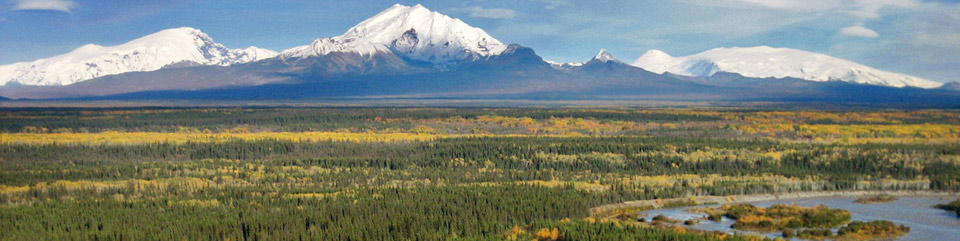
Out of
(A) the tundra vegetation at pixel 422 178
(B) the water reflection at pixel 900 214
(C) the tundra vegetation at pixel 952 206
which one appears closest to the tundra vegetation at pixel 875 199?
(B) the water reflection at pixel 900 214

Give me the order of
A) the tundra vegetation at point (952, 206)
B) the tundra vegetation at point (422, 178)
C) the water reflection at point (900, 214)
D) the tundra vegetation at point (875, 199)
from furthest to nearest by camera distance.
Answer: the tundra vegetation at point (875, 199) < the tundra vegetation at point (952, 206) < the water reflection at point (900, 214) < the tundra vegetation at point (422, 178)

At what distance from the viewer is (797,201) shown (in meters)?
67.7

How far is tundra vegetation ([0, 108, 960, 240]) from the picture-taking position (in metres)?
50.7

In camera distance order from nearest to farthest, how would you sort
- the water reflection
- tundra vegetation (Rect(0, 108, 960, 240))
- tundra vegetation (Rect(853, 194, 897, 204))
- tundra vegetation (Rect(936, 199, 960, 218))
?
tundra vegetation (Rect(0, 108, 960, 240))
the water reflection
tundra vegetation (Rect(936, 199, 960, 218))
tundra vegetation (Rect(853, 194, 897, 204))

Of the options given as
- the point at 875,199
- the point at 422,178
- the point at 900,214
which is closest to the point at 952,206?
the point at 900,214

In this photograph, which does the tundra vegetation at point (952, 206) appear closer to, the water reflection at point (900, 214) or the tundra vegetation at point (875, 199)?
the water reflection at point (900, 214)

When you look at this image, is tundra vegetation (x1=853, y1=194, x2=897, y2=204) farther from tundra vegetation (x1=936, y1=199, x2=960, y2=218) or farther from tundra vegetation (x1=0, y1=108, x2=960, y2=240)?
tundra vegetation (x1=0, y1=108, x2=960, y2=240)

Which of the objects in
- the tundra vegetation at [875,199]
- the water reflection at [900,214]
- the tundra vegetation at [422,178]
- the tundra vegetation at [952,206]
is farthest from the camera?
the tundra vegetation at [875,199]

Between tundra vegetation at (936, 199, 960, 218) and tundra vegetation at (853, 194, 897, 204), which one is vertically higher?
tundra vegetation at (936, 199, 960, 218)

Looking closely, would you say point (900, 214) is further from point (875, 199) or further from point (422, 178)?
point (422, 178)

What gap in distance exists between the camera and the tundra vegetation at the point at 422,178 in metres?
50.7

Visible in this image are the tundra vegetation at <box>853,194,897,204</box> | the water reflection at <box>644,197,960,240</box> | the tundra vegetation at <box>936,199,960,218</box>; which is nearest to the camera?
the water reflection at <box>644,197,960,240</box>

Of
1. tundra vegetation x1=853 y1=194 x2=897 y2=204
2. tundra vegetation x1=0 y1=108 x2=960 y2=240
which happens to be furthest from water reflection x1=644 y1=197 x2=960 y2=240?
tundra vegetation x1=0 y1=108 x2=960 y2=240

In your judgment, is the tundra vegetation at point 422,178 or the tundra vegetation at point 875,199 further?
the tundra vegetation at point 875,199
